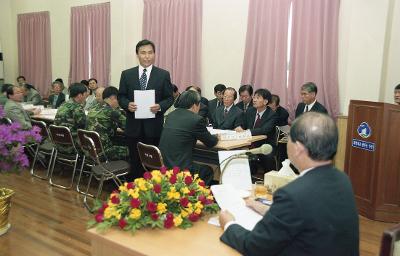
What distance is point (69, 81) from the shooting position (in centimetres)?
930

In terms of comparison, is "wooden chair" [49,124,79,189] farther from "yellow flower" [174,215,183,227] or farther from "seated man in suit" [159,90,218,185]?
"yellow flower" [174,215,183,227]

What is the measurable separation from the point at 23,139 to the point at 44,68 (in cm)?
766

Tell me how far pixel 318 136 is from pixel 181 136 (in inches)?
79.0

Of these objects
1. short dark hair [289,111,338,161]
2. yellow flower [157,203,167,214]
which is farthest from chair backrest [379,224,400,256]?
yellow flower [157,203,167,214]

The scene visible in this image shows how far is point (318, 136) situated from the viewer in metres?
1.24

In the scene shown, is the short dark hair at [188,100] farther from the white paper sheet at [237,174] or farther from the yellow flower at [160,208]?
the yellow flower at [160,208]

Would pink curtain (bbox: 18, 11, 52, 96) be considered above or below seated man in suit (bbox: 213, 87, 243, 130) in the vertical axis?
above

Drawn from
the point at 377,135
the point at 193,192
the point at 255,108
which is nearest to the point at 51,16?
the point at 255,108

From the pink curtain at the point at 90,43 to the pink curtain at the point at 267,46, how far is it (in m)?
3.54

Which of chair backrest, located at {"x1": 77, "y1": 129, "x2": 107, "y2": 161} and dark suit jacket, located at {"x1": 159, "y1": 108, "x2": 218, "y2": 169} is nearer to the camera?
dark suit jacket, located at {"x1": 159, "y1": 108, "x2": 218, "y2": 169}

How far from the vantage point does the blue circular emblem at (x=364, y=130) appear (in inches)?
148

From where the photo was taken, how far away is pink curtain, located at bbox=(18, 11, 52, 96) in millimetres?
9734

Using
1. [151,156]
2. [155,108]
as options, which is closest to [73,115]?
[155,108]

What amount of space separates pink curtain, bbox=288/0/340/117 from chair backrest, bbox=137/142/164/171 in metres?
3.05
